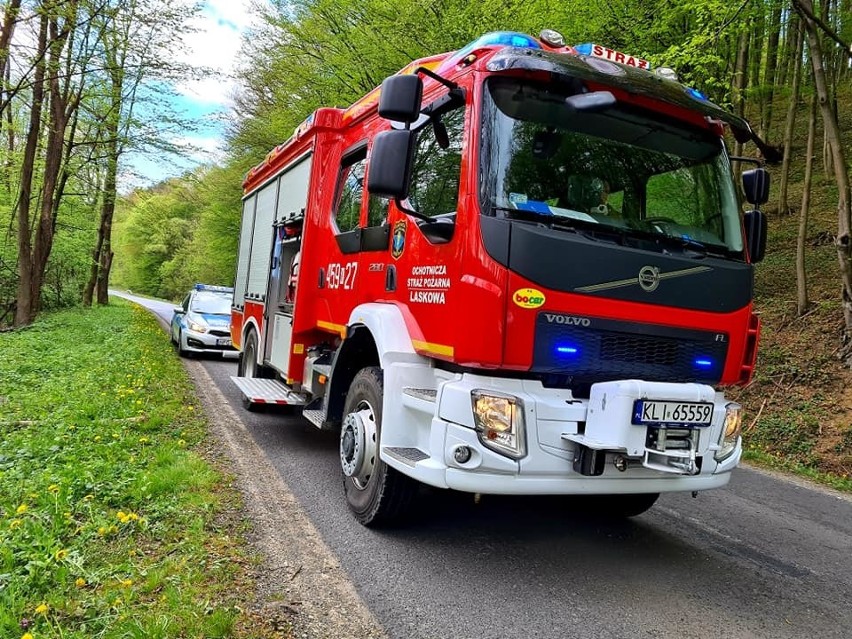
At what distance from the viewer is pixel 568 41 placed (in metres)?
10.0

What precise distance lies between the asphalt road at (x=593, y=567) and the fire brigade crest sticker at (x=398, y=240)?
5.94 feet

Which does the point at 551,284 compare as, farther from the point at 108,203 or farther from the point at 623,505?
the point at 108,203

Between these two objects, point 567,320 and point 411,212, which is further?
point 411,212

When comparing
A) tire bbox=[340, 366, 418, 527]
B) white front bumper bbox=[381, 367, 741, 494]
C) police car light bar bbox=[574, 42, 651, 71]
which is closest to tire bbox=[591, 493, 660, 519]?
white front bumper bbox=[381, 367, 741, 494]

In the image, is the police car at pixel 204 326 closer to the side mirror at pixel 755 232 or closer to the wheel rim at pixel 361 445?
the wheel rim at pixel 361 445

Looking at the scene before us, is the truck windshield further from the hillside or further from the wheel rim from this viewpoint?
the hillside

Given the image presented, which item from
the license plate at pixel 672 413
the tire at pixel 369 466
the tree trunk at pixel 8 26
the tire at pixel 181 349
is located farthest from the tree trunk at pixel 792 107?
the tree trunk at pixel 8 26

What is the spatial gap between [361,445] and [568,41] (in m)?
8.73

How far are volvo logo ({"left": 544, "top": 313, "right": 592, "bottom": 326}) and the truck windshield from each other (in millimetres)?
492

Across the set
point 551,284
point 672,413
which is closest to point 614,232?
point 551,284

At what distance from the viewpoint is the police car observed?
495 inches

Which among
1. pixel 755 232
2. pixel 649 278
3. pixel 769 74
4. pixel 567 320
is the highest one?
pixel 769 74

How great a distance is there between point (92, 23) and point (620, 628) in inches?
578

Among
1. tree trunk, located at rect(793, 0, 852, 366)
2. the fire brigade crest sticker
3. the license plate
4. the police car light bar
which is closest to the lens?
the license plate
